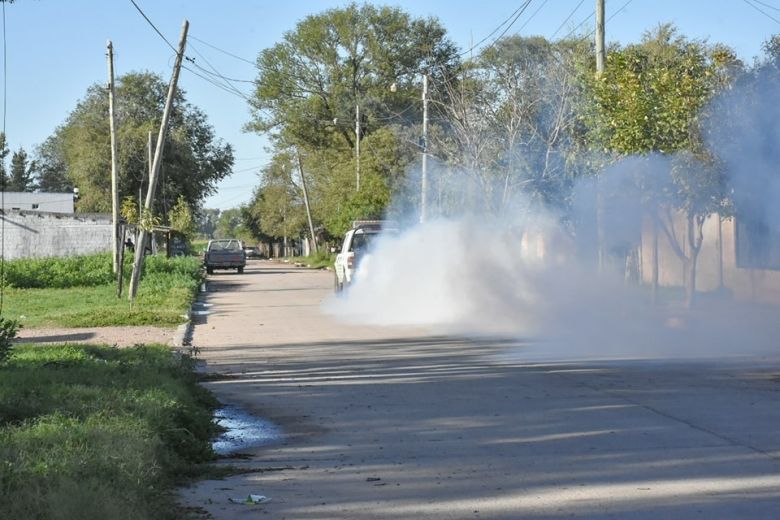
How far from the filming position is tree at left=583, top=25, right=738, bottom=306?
21.4m

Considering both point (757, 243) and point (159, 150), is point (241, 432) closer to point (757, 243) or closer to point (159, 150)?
point (757, 243)

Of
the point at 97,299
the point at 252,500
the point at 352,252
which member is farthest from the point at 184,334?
the point at 252,500

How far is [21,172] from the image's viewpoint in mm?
142875

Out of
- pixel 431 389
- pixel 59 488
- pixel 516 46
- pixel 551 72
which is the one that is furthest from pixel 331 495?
pixel 516 46

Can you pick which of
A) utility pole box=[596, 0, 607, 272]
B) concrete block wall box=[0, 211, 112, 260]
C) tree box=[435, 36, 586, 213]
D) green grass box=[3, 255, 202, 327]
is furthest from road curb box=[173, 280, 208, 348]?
concrete block wall box=[0, 211, 112, 260]

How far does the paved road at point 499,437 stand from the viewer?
24.1 feet

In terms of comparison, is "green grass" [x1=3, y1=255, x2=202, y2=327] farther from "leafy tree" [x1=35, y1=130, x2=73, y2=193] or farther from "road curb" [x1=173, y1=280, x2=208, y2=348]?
"leafy tree" [x1=35, y1=130, x2=73, y2=193]

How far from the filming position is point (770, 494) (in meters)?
7.36

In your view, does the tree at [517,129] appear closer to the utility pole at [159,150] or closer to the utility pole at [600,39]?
the utility pole at [600,39]

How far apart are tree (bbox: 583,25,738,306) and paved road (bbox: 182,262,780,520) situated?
610 centimetres

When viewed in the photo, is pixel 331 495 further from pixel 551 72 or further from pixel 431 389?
pixel 551 72

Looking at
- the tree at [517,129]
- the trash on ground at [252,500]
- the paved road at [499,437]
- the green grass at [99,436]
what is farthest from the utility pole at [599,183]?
the trash on ground at [252,500]

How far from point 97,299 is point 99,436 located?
76.4 ft

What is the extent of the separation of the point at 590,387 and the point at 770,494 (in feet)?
18.3
